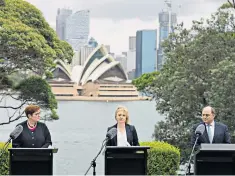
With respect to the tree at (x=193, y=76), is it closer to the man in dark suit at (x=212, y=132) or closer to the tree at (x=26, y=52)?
the tree at (x=26, y=52)

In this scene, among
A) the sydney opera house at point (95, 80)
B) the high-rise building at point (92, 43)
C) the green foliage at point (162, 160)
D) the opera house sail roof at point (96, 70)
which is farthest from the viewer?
the high-rise building at point (92, 43)

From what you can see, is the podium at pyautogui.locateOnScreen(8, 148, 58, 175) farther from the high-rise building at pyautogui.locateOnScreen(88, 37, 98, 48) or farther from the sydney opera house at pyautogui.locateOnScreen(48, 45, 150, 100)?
the high-rise building at pyautogui.locateOnScreen(88, 37, 98, 48)

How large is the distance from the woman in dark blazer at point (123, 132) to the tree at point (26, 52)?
11774 millimetres

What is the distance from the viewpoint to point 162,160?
8.13m

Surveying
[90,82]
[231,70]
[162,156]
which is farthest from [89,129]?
[162,156]

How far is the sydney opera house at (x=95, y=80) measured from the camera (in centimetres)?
6341

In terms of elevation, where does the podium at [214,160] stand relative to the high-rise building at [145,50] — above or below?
below

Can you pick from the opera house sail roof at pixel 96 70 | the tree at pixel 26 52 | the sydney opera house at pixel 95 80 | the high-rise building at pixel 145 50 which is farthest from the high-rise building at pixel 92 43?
the tree at pixel 26 52

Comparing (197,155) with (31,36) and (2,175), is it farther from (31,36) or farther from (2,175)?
(31,36)

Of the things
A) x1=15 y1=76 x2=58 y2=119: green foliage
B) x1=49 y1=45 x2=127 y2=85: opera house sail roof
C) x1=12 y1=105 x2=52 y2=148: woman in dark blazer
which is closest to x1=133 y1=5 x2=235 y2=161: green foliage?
x1=15 y1=76 x2=58 y2=119: green foliage

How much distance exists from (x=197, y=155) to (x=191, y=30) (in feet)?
47.9

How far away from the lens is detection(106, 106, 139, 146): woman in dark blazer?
6.33 metres

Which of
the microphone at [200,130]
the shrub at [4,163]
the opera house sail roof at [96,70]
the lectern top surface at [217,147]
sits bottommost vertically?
the shrub at [4,163]

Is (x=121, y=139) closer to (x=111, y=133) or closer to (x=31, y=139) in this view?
(x=111, y=133)
